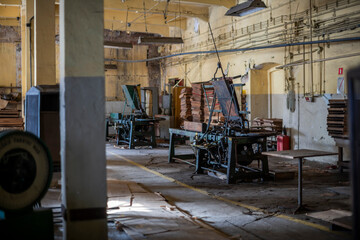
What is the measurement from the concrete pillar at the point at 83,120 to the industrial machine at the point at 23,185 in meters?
0.21

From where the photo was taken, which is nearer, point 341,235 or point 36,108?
point 341,235

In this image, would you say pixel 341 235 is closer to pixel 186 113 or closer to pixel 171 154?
pixel 171 154

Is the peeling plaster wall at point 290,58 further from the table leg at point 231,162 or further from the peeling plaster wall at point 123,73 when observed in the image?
the peeling plaster wall at point 123,73

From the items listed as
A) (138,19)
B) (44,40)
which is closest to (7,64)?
(138,19)

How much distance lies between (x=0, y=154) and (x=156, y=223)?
2.31 metres

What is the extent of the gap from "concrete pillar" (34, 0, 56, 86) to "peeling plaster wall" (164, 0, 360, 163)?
23.2 ft

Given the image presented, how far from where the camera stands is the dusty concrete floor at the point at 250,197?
5242 mm

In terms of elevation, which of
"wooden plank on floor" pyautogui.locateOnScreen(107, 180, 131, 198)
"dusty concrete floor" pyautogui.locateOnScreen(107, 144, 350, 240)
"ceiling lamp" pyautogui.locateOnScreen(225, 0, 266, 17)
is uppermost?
"ceiling lamp" pyautogui.locateOnScreen(225, 0, 266, 17)

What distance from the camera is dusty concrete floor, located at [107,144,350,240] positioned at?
524 centimetres

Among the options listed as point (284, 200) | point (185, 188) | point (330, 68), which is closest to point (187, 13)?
point (330, 68)

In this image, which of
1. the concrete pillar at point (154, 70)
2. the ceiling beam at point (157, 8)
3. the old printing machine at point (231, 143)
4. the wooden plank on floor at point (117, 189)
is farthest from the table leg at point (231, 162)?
the concrete pillar at point (154, 70)

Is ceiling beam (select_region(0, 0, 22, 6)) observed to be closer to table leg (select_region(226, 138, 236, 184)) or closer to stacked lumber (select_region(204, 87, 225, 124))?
stacked lumber (select_region(204, 87, 225, 124))

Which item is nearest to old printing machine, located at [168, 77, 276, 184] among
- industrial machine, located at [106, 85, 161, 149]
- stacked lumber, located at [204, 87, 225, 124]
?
stacked lumber, located at [204, 87, 225, 124]

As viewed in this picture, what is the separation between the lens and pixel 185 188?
7840mm
